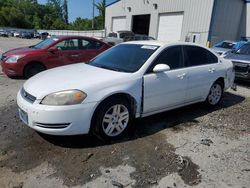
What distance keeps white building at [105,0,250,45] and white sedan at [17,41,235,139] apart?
15680 millimetres

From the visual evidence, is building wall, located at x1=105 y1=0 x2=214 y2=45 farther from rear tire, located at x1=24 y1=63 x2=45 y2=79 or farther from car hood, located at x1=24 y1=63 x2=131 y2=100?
car hood, located at x1=24 y1=63 x2=131 y2=100

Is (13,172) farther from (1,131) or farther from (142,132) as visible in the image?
(142,132)

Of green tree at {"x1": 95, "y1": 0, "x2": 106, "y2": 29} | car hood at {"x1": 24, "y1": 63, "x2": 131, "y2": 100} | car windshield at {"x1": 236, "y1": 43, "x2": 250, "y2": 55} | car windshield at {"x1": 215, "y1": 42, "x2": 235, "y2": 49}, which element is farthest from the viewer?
green tree at {"x1": 95, "y1": 0, "x2": 106, "y2": 29}

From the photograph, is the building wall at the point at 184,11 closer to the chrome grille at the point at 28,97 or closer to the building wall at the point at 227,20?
the building wall at the point at 227,20

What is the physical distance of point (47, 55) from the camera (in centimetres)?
809

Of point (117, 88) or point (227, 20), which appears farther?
point (227, 20)

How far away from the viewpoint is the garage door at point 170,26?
24.5 meters

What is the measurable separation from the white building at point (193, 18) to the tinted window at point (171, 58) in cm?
1581

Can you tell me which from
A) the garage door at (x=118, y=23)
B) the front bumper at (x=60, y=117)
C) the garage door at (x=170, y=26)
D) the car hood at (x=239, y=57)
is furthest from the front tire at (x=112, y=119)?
the garage door at (x=118, y=23)

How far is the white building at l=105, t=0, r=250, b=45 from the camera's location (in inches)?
866

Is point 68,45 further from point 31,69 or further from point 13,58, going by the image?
point 13,58

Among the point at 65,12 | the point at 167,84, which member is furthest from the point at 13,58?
the point at 65,12

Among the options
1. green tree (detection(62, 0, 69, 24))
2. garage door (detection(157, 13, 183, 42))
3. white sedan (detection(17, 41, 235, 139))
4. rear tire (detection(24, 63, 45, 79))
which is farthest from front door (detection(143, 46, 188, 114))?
green tree (detection(62, 0, 69, 24))

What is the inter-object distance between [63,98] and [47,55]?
5.03 meters
